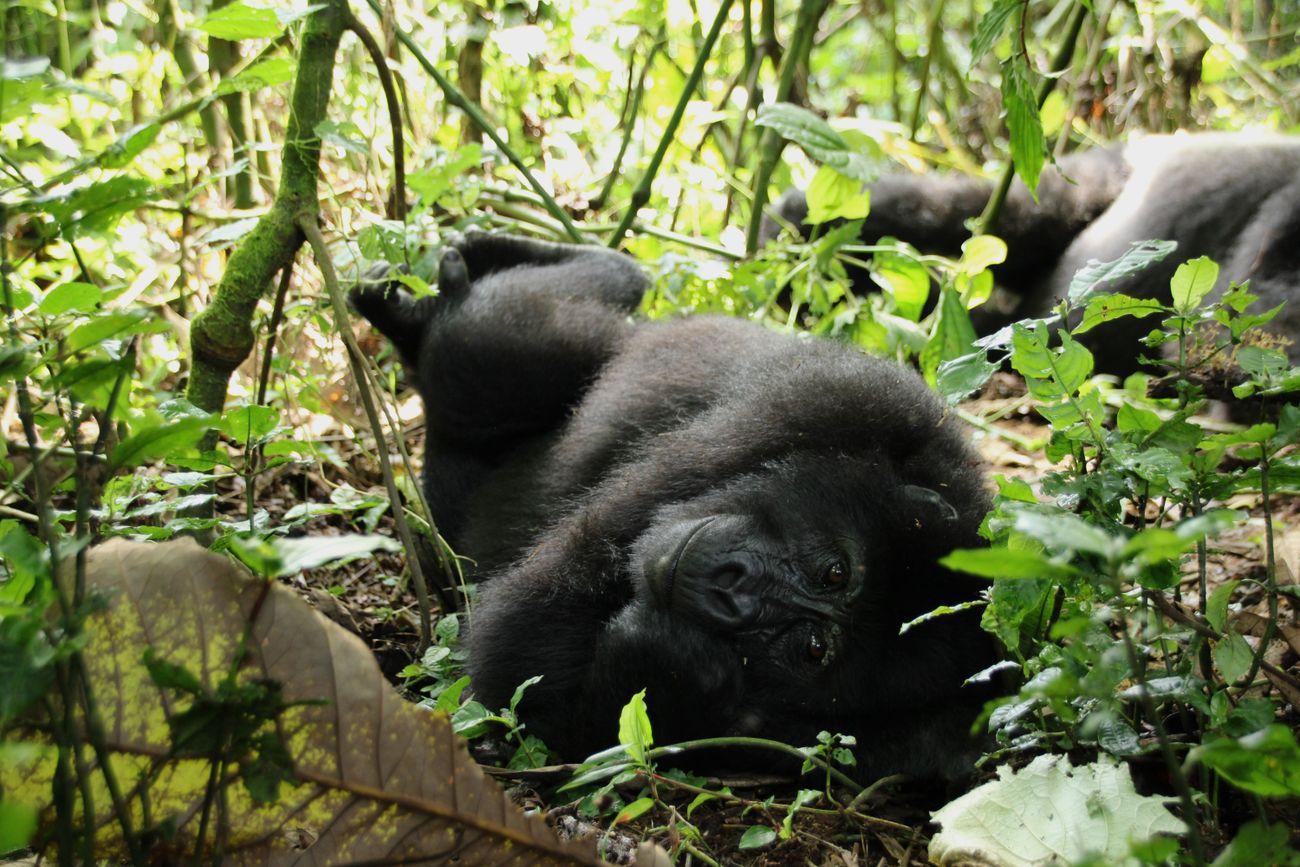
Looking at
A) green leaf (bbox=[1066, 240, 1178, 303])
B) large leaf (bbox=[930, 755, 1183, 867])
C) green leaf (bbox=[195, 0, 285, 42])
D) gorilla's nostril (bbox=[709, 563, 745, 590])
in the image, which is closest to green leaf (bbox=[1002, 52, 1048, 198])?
green leaf (bbox=[1066, 240, 1178, 303])

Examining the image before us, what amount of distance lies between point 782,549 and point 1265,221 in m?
2.83

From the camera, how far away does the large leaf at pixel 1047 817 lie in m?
1.48

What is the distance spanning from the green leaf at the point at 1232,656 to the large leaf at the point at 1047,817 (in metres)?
0.20

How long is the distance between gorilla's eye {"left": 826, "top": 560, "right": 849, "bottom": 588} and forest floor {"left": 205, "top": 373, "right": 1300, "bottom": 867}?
374 mm

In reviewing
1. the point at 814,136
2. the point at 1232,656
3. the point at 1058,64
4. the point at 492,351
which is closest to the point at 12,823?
the point at 1232,656

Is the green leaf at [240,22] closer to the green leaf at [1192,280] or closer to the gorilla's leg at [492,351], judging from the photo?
the gorilla's leg at [492,351]

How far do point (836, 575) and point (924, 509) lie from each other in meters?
0.24

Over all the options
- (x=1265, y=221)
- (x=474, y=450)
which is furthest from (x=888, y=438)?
(x=1265, y=221)

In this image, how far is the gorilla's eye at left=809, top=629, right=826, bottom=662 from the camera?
213cm

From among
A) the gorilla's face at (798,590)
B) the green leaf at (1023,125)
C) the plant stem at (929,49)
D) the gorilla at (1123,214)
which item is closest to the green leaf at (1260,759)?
the gorilla's face at (798,590)

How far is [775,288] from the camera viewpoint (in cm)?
335

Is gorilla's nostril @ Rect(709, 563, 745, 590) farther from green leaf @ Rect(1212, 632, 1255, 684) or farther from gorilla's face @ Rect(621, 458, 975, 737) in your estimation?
green leaf @ Rect(1212, 632, 1255, 684)

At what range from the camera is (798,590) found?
2158 mm

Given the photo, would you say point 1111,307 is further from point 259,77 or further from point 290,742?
point 259,77
